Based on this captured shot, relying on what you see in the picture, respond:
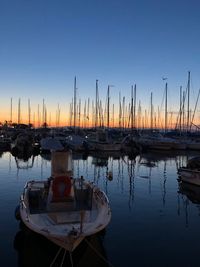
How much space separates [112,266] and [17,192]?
13.9m

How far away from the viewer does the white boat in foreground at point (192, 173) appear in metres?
27.8

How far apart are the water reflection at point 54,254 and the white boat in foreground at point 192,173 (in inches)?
576

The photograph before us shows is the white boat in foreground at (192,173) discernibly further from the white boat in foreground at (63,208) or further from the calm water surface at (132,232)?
the white boat in foreground at (63,208)

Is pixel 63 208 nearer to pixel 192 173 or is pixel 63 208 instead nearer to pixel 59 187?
pixel 59 187

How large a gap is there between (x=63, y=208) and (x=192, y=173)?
15.4 m

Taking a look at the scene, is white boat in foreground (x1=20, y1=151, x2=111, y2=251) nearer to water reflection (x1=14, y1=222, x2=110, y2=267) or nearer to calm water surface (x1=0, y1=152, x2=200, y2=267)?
water reflection (x1=14, y1=222, x2=110, y2=267)

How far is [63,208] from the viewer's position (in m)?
15.2

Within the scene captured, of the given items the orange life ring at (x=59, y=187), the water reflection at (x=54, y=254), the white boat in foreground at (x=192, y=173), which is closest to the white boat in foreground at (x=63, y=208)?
the orange life ring at (x=59, y=187)

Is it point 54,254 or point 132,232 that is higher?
point 54,254

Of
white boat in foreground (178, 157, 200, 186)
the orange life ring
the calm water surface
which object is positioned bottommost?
the calm water surface

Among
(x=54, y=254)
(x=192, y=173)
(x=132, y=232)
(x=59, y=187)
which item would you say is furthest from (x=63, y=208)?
(x=192, y=173)

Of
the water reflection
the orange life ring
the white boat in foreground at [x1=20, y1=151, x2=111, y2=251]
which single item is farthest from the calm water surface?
the orange life ring

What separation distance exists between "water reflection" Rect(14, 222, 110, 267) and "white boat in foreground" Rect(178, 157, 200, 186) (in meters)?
14.6

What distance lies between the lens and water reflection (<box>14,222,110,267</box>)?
12.5m
